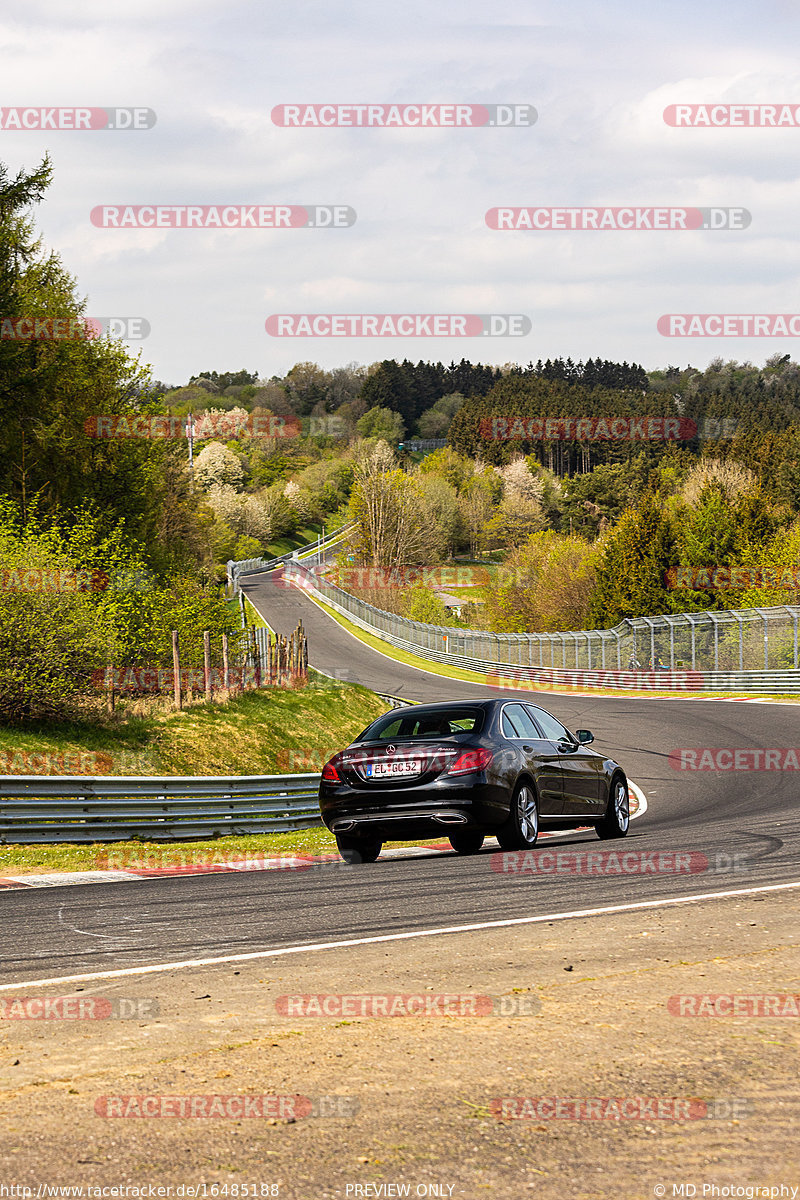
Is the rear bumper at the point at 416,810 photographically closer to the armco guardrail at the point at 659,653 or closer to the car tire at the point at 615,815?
the car tire at the point at 615,815

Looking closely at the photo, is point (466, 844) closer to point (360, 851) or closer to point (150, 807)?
point (360, 851)

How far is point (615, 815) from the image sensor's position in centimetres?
1334

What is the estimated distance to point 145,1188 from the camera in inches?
138

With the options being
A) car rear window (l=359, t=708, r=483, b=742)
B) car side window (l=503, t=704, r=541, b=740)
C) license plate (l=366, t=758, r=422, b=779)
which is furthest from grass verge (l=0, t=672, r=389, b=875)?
car side window (l=503, t=704, r=541, b=740)

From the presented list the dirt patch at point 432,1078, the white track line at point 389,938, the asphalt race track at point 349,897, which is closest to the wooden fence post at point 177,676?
the asphalt race track at point 349,897

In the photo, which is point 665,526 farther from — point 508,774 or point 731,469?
point 508,774

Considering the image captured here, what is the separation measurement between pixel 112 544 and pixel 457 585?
3512 inches

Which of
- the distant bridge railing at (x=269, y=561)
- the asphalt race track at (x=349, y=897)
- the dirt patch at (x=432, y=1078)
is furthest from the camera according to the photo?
the distant bridge railing at (x=269, y=561)

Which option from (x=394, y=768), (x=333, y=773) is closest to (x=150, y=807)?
(x=333, y=773)

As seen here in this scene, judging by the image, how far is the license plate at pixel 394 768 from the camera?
10891mm

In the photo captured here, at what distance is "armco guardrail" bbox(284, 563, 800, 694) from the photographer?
126ft

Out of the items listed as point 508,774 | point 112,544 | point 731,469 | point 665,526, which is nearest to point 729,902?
point 508,774

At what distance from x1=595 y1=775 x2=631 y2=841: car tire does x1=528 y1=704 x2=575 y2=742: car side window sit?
92 centimetres

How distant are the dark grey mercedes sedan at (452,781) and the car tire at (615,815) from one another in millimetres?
943
